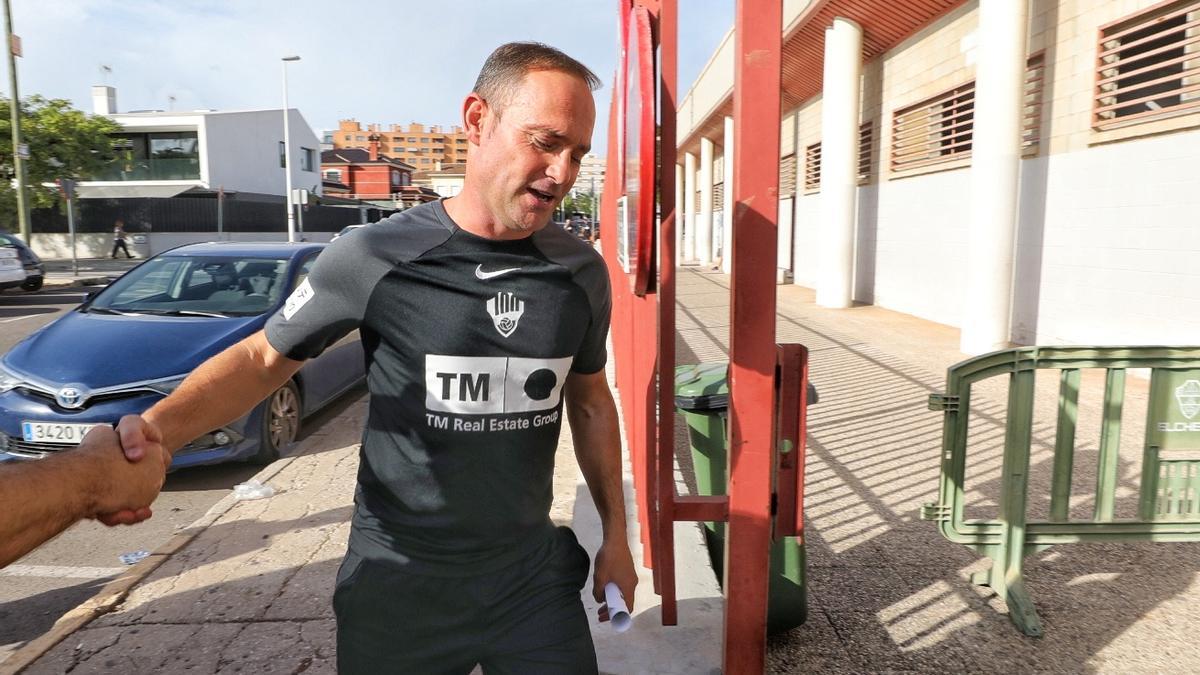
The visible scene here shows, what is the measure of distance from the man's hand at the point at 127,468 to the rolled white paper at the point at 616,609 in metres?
0.95

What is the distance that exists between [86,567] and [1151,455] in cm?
501

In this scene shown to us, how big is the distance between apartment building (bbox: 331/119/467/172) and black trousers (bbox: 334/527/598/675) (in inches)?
6672

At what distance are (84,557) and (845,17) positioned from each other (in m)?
14.1

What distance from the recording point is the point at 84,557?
13.8 feet

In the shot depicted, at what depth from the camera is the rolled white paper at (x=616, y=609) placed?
5.76 ft

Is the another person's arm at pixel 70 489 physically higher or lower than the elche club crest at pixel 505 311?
lower

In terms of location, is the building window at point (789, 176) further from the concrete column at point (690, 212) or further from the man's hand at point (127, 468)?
the man's hand at point (127, 468)

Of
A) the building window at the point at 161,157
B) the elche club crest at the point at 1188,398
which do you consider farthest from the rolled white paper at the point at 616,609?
the building window at the point at 161,157

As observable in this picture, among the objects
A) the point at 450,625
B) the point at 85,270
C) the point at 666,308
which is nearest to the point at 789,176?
the point at 666,308

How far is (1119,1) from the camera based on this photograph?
8180mm

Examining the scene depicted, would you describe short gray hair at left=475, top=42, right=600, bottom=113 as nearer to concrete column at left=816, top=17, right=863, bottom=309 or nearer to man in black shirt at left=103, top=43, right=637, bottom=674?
man in black shirt at left=103, top=43, right=637, bottom=674

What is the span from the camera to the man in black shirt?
1.68 metres

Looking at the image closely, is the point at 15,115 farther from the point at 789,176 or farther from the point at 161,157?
the point at 789,176

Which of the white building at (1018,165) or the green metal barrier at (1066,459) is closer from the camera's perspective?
the green metal barrier at (1066,459)
